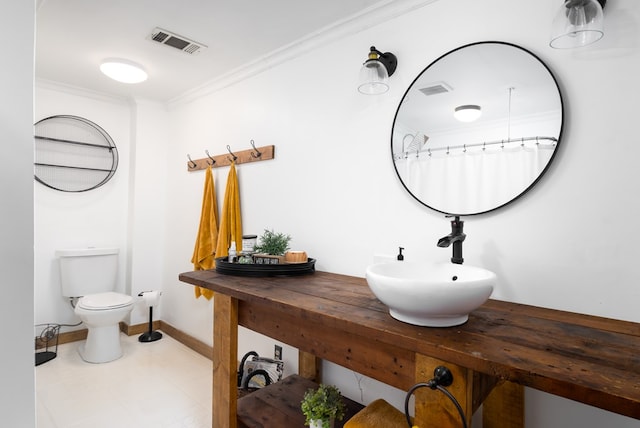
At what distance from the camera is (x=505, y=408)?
1171 mm

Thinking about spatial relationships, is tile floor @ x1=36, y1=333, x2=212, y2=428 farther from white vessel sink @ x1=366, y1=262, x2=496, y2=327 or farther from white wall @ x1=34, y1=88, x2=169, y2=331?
white vessel sink @ x1=366, y1=262, x2=496, y2=327

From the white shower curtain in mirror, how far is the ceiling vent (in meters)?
1.51

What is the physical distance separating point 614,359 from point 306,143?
63.4 inches

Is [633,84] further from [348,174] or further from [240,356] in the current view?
[240,356]

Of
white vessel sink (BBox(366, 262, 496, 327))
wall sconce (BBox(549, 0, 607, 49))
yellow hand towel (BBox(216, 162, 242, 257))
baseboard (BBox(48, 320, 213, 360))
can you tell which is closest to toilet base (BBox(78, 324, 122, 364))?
baseboard (BBox(48, 320, 213, 360))

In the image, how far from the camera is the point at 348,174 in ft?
5.74

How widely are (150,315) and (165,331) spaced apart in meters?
0.24

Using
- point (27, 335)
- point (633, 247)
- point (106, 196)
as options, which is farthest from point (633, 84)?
point (106, 196)

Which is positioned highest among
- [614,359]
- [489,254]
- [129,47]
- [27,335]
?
[129,47]

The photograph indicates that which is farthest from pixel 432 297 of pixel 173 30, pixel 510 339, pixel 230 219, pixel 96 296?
pixel 96 296

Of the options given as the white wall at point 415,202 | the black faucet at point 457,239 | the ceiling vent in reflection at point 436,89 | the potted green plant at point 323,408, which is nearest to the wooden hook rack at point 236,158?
the white wall at point 415,202

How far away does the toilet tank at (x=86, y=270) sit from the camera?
2.76 metres

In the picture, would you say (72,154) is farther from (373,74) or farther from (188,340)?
(373,74)

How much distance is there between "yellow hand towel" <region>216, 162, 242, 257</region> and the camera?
2.35 meters
